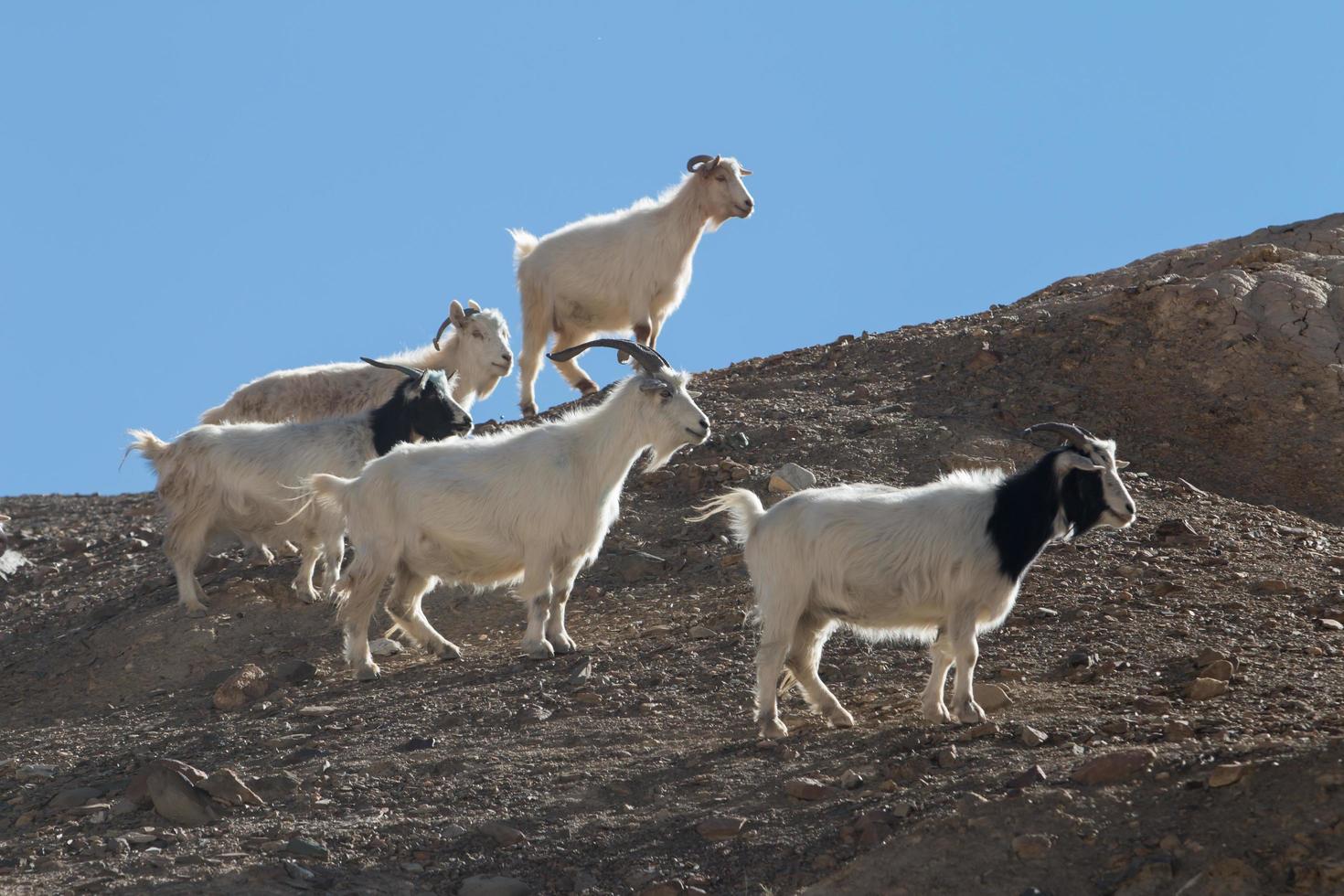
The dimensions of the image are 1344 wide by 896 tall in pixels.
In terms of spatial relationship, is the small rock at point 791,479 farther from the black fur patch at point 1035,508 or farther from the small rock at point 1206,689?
the small rock at point 1206,689

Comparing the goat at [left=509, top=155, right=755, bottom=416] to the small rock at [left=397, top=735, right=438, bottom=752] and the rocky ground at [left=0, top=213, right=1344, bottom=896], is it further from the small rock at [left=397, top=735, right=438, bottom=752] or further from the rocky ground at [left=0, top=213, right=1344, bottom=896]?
the small rock at [left=397, top=735, right=438, bottom=752]

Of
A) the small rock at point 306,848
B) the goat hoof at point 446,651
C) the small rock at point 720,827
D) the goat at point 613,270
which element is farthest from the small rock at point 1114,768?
the goat at point 613,270

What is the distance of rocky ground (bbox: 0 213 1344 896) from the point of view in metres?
5.62

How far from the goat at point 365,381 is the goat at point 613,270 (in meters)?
0.67

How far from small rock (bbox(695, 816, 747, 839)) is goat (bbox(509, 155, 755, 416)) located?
792 cm

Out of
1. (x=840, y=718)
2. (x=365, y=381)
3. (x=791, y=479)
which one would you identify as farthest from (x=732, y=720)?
(x=365, y=381)

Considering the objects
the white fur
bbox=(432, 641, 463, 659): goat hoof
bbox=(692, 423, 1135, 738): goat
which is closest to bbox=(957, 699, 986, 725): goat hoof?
bbox=(692, 423, 1135, 738): goat

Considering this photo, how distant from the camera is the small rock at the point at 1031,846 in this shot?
5406mm

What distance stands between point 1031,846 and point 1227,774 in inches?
29.8

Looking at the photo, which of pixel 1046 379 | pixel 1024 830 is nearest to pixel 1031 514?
pixel 1024 830

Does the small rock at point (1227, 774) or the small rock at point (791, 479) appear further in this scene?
the small rock at point (791, 479)

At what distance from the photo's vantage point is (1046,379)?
12.6 metres

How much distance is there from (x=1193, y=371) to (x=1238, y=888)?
8.05 meters

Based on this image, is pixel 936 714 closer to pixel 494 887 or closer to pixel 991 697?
pixel 991 697
